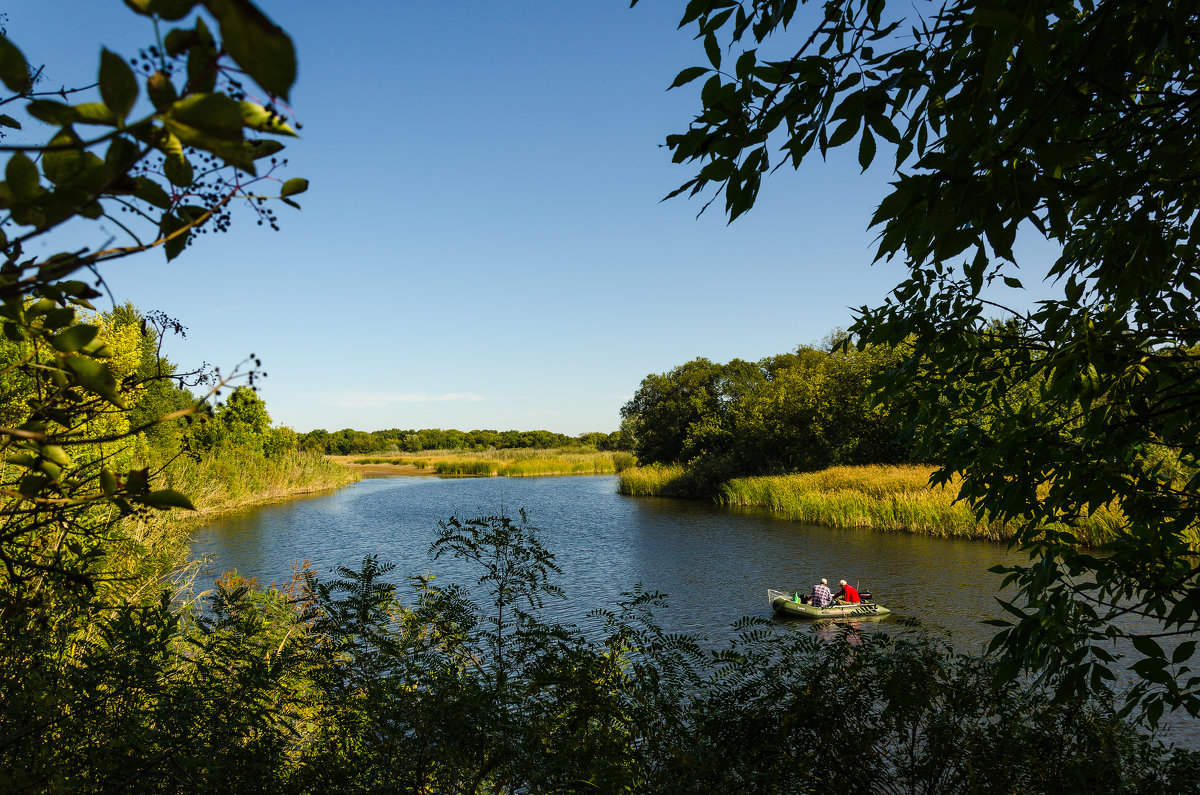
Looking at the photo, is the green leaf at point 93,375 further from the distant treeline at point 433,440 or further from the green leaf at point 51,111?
the distant treeline at point 433,440

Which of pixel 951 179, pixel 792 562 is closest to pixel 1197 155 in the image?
pixel 951 179

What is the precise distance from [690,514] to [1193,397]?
2670 centimetres

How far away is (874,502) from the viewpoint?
73.8ft

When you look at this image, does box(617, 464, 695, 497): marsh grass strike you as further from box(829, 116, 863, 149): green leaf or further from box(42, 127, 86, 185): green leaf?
box(42, 127, 86, 185): green leaf

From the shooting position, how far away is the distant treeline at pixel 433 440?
9812 cm

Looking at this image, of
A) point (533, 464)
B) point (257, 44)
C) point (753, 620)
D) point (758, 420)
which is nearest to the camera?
point (257, 44)

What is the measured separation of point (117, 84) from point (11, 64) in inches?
7.5

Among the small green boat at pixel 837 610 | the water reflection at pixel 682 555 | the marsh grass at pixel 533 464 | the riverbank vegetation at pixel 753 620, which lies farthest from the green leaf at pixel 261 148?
the marsh grass at pixel 533 464

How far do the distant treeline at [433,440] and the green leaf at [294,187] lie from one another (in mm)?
89254

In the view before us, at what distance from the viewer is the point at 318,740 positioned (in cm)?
396

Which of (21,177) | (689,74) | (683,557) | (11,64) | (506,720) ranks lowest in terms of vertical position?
(683,557)

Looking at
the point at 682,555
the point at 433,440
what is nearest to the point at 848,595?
the point at 682,555

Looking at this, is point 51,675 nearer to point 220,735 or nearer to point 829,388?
point 220,735

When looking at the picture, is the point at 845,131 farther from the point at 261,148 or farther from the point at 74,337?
the point at 74,337
